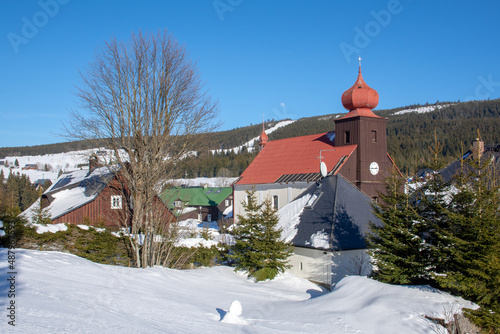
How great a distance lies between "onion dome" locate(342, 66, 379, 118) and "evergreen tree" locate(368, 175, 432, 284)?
20.3 meters

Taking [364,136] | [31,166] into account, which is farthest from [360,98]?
[31,166]

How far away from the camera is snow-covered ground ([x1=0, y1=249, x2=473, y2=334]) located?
6.47m

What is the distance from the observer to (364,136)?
3111cm

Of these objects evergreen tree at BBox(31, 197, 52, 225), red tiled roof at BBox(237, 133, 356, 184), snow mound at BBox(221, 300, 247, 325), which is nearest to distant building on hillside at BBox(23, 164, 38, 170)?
red tiled roof at BBox(237, 133, 356, 184)

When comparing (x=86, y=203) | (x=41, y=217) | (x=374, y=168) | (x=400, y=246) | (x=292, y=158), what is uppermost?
(x=292, y=158)

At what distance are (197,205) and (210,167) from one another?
71020 millimetres

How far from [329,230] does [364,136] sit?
1627cm

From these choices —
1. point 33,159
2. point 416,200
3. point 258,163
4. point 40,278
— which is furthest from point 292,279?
point 33,159

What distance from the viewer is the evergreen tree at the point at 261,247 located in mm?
15664

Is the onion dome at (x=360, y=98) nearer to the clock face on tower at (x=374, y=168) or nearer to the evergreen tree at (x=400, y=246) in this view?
the clock face on tower at (x=374, y=168)

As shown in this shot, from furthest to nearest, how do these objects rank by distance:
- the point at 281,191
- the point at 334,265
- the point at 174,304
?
the point at 281,191 < the point at 334,265 < the point at 174,304

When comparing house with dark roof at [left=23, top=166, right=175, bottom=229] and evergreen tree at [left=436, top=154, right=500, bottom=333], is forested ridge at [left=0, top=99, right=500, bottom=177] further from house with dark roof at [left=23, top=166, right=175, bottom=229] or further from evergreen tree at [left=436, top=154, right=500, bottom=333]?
evergreen tree at [left=436, top=154, right=500, bottom=333]

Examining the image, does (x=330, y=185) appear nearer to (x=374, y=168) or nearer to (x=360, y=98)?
(x=374, y=168)

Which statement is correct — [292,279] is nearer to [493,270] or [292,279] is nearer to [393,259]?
[393,259]
